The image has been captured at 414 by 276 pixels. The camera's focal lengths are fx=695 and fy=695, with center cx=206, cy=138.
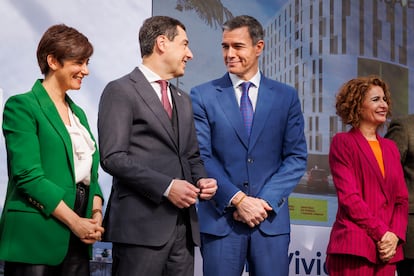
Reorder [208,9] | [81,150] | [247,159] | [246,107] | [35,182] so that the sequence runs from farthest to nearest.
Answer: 1. [208,9]
2. [246,107]
3. [247,159]
4. [81,150]
5. [35,182]

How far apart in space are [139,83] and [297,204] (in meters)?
2.25

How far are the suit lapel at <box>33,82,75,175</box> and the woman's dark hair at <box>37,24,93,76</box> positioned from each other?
145 mm

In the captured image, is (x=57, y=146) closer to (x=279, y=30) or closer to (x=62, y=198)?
(x=62, y=198)

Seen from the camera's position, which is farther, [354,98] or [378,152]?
[354,98]

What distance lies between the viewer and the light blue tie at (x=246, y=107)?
11.1 feet

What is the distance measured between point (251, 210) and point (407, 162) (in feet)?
3.62

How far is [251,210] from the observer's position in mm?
3162

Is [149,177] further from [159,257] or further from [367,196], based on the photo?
[367,196]

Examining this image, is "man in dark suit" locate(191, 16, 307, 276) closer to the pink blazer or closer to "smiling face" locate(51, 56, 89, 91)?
the pink blazer

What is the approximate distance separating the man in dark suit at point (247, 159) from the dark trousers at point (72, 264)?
75 cm

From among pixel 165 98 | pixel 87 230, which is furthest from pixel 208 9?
pixel 87 230

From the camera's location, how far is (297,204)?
481cm

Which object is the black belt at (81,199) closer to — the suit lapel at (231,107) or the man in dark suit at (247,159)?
the man in dark suit at (247,159)

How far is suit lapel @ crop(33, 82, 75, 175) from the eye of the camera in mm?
2625
